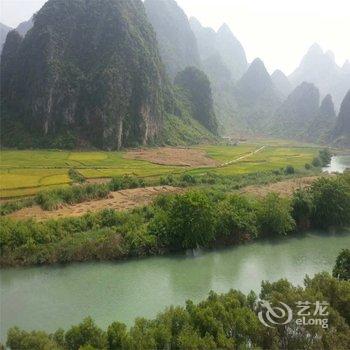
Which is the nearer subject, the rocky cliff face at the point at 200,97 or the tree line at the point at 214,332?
the tree line at the point at 214,332

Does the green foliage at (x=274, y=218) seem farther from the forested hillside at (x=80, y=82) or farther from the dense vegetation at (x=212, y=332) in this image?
the forested hillside at (x=80, y=82)

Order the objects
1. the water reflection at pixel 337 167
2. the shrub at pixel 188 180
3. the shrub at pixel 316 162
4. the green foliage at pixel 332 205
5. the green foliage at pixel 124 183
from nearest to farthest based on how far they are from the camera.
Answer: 1. the green foliage at pixel 332 205
2. the green foliage at pixel 124 183
3. the shrub at pixel 188 180
4. the water reflection at pixel 337 167
5. the shrub at pixel 316 162

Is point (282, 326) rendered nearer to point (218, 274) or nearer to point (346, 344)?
point (346, 344)

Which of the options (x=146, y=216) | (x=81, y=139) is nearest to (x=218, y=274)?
(x=146, y=216)

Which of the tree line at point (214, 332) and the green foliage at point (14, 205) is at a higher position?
the green foliage at point (14, 205)

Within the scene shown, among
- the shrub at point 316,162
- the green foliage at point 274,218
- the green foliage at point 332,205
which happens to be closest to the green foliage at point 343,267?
the green foliage at point 274,218

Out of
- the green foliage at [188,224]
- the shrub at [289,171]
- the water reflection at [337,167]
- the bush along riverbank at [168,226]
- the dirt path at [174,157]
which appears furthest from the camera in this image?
the water reflection at [337,167]
